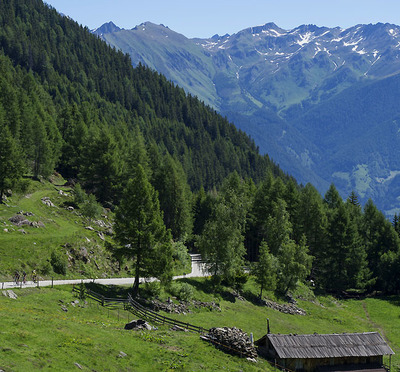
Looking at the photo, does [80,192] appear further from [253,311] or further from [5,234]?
[253,311]

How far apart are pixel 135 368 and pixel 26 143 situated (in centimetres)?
7967

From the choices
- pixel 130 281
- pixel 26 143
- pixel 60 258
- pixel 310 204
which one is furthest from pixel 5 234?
pixel 310 204

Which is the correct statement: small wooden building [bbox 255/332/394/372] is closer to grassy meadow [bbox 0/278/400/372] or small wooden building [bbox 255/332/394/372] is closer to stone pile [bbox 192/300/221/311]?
grassy meadow [bbox 0/278/400/372]

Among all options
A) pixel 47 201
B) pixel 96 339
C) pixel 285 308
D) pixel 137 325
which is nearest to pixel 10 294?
pixel 137 325

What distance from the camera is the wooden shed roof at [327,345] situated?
1944 inches

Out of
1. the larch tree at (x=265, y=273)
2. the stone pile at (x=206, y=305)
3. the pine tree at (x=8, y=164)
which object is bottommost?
the stone pile at (x=206, y=305)

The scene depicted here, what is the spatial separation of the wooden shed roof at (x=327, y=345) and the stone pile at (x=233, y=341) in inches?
123

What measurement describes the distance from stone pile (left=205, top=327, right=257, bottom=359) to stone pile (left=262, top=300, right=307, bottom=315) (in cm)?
3404

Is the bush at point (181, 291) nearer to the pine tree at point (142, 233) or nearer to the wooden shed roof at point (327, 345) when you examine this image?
the pine tree at point (142, 233)

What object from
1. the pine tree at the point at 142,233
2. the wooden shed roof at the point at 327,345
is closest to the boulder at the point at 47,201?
the pine tree at the point at 142,233

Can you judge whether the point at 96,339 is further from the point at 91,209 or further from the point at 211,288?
the point at 91,209

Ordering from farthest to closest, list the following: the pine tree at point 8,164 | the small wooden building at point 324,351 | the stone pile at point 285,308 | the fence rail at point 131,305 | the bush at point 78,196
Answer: the bush at point 78,196
the stone pile at point 285,308
the pine tree at point 8,164
the fence rail at point 131,305
the small wooden building at point 324,351

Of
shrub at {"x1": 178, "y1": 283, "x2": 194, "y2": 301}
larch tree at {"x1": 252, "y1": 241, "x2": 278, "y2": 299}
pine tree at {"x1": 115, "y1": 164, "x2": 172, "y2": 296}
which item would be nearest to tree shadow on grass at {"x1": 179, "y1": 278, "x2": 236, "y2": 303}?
shrub at {"x1": 178, "y1": 283, "x2": 194, "y2": 301}

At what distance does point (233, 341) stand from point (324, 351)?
10875mm
